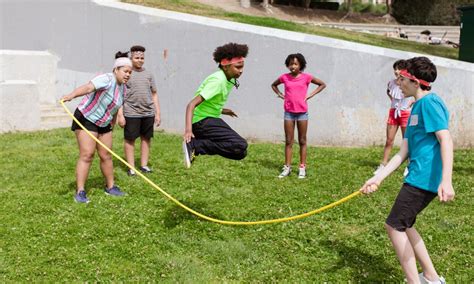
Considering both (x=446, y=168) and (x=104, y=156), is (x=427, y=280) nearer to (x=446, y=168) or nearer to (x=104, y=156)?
(x=446, y=168)

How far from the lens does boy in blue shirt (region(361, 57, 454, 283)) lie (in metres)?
4.11

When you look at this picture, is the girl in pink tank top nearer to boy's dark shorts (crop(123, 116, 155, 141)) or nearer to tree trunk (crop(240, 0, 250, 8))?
boy's dark shorts (crop(123, 116, 155, 141))

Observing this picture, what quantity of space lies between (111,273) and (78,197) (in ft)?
6.90

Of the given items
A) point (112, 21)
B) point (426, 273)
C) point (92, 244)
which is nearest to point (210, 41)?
point (112, 21)

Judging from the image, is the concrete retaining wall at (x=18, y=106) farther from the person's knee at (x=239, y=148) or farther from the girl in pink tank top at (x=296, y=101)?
the person's knee at (x=239, y=148)

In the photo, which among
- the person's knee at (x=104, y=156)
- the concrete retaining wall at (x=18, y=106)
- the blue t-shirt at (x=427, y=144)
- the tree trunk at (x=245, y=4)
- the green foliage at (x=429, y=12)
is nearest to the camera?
the blue t-shirt at (x=427, y=144)

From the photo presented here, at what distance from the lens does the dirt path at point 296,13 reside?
3749 centimetres

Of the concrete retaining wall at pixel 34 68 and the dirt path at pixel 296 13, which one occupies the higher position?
the dirt path at pixel 296 13

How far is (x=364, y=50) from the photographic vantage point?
10844mm

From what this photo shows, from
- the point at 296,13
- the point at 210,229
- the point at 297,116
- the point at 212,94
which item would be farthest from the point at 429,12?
the point at 210,229

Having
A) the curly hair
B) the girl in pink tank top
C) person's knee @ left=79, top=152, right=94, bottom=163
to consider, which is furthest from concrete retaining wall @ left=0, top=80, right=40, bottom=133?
the curly hair

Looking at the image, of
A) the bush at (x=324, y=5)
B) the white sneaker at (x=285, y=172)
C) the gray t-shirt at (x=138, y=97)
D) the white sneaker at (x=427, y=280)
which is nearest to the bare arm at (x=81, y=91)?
the gray t-shirt at (x=138, y=97)

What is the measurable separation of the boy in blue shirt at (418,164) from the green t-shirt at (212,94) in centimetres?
211

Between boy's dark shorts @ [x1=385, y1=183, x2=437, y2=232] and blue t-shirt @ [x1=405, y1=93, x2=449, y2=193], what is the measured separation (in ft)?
0.19
